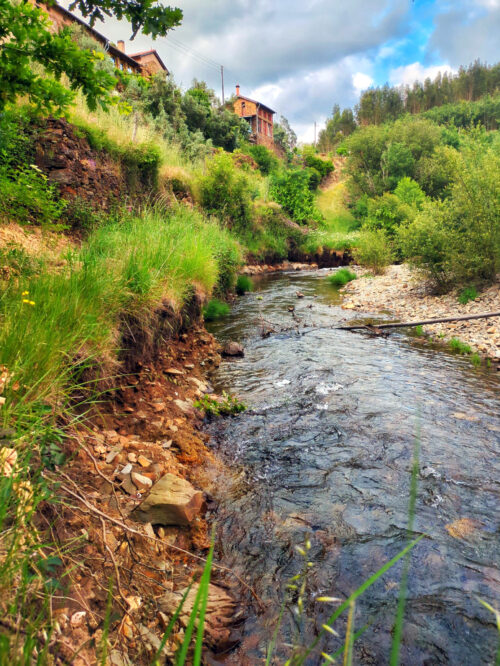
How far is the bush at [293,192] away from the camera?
27688 millimetres

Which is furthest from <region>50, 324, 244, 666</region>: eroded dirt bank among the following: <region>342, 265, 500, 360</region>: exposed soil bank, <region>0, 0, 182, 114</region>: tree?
<region>342, 265, 500, 360</region>: exposed soil bank

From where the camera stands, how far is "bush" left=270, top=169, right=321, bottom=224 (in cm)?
A: 2769

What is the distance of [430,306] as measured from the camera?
971 cm

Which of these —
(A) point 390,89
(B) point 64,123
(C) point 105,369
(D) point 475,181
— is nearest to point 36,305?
(C) point 105,369

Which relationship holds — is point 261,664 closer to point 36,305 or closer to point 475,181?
point 36,305

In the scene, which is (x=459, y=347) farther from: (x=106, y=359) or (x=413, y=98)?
(x=413, y=98)

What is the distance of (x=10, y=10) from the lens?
7.50 feet

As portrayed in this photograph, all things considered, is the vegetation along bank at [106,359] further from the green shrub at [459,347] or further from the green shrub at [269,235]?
the green shrub at [269,235]

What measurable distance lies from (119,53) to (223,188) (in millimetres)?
22594

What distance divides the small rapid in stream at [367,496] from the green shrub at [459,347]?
0.63m

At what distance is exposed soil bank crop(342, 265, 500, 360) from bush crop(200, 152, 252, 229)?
6.40m

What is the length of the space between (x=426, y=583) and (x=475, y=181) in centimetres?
936

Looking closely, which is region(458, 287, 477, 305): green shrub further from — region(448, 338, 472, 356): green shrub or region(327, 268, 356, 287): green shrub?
region(327, 268, 356, 287): green shrub

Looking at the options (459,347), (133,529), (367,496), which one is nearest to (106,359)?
(133,529)
